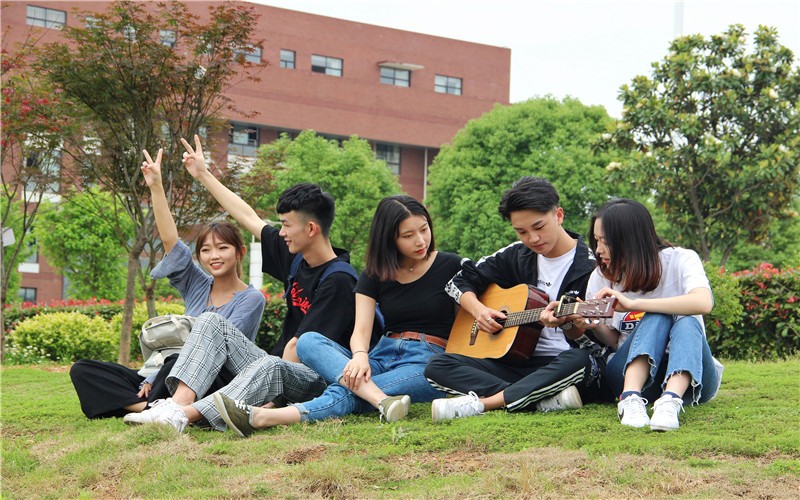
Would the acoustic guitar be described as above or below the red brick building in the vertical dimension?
below

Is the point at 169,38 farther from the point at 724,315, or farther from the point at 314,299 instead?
the point at 724,315

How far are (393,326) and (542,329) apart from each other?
3.02 ft

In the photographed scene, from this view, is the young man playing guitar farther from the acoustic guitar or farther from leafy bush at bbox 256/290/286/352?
leafy bush at bbox 256/290/286/352

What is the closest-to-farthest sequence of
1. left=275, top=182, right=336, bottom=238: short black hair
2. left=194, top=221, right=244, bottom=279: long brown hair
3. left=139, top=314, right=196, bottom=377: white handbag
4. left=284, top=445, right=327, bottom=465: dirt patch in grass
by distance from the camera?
left=284, top=445, right=327, bottom=465: dirt patch in grass, left=139, top=314, right=196, bottom=377: white handbag, left=275, top=182, right=336, bottom=238: short black hair, left=194, top=221, right=244, bottom=279: long brown hair

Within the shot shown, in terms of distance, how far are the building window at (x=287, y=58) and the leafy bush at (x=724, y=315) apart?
33572 mm

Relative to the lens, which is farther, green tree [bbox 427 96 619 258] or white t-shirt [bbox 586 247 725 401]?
green tree [bbox 427 96 619 258]

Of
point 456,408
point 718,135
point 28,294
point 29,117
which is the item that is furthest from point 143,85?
point 28,294

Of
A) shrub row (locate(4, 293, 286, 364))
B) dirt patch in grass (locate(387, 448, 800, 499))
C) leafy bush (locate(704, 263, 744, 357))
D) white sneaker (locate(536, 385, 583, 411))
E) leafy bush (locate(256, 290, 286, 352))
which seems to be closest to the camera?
dirt patch in grass (locate(387, 448, 800, 499))

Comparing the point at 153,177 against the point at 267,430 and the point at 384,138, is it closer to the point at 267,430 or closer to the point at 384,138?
the point at 267,430

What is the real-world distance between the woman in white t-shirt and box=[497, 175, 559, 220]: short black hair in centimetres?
34

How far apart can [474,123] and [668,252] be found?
1013 inches

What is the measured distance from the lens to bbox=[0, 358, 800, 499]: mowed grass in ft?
9.62

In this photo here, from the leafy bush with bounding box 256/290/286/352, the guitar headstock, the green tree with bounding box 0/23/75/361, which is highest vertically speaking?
the green tree with bounding box 0/23/75/361

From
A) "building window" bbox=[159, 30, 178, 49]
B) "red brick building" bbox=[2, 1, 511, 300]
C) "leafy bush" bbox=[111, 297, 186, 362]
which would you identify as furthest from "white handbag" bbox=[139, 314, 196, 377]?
"red brick building" bbox=[2, 1, 511, 300]
